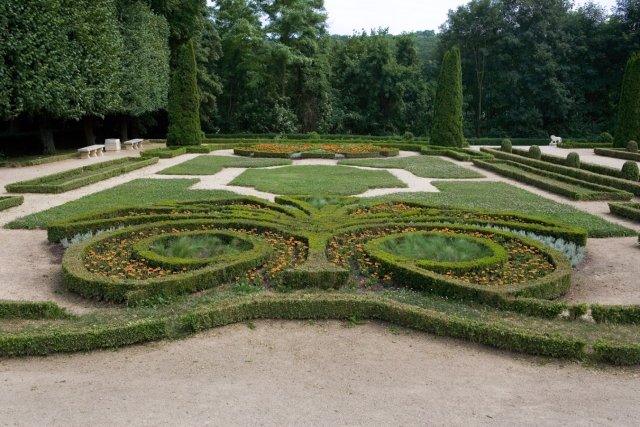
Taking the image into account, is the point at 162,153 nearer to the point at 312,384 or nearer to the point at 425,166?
the point at 425,166

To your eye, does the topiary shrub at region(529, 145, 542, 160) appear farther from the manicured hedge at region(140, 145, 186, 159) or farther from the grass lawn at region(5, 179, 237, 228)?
the manicured hedge at region(140, 145, 186, 159)

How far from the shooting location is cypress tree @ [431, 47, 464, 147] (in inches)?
1165

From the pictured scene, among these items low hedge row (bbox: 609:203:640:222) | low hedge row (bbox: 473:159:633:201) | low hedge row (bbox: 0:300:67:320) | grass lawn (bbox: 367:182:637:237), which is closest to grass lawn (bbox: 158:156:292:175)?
grass lawn (bbox: 367:182:637:237)

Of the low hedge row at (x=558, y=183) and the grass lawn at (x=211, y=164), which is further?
the grass lawn at (x=211, y=164)

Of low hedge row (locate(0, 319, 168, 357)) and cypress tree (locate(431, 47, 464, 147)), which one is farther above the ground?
cypress tree (locate(431, 47, 464, 147))

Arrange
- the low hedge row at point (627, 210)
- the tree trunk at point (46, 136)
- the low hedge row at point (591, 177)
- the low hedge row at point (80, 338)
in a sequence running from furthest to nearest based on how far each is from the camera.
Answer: the tree trunk at point (46, 136) < the low hedge row at point (591, 177) < the low hedge row at point (627, 210) < the low hedge row at point (80, 338)

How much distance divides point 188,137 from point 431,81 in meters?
24.1

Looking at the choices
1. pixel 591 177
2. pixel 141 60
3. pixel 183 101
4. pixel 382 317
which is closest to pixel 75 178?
pixel 183 101

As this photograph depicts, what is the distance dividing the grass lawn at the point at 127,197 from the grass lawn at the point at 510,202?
4.70 metres

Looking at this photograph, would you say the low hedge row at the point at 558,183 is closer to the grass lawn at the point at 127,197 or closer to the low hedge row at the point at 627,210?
the low hedge row at the point at 627,210

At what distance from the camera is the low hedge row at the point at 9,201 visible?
12.3 metres

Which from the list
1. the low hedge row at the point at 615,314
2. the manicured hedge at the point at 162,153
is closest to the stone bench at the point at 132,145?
the manicured hedge at the point at 162,153

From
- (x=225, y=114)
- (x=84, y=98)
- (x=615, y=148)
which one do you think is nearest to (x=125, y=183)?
(x=84, y=98)

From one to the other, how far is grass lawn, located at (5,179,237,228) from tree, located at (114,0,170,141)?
11938 millimetres
